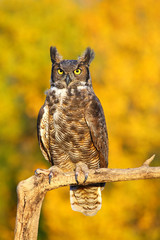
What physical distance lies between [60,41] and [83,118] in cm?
1006

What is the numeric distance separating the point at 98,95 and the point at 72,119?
309 inches

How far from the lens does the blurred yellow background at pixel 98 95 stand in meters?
11.4

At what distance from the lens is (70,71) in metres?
4.68

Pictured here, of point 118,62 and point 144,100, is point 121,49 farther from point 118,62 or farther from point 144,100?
point 144,100

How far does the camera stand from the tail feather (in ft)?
17.0

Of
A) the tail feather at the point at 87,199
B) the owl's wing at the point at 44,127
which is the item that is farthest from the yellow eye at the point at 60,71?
the tail feather at the point at 87,199

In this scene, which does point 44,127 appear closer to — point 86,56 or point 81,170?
point 81,170

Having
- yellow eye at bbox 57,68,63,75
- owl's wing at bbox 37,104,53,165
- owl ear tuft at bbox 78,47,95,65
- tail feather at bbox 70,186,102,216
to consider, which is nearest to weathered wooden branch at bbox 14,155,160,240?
owl's wing at bbox 37,104,53,165

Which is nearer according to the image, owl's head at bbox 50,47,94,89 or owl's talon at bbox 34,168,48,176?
owl's talon at bbox 34,168,48,176

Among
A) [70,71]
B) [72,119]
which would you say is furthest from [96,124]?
[70,71]

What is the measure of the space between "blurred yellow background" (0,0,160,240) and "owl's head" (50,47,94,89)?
670 cm

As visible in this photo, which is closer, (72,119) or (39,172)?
(39,172)

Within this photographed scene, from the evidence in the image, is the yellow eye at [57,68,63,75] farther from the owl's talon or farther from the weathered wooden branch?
the weathered wooden branch

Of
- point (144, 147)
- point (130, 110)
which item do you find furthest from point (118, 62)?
point (144, 147)
